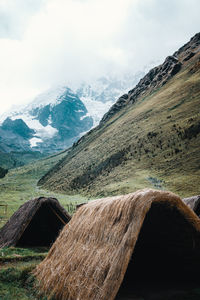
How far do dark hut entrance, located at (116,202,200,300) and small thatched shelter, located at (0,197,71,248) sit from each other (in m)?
8.84

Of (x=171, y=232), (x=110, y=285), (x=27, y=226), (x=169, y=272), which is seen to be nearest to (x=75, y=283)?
(x=110, y=285)

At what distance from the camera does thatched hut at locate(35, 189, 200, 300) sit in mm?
6227

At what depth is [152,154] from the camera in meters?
63.0

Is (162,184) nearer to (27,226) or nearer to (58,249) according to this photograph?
(27,226)

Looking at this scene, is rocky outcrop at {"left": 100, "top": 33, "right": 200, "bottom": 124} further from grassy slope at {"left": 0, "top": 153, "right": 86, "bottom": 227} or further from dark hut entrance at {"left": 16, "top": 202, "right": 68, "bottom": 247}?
dark hut entrance at {"left": 16, "top": 202, "right": 68, "bottom": 247}

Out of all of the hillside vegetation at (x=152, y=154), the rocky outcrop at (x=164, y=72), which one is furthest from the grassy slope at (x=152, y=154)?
the rocky outcrop at (x=164, y=72)

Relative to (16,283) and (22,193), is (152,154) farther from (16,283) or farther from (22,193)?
(16,283)

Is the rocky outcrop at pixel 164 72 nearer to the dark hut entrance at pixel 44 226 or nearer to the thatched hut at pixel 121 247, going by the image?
the dark hut entrance at pixel 44 226

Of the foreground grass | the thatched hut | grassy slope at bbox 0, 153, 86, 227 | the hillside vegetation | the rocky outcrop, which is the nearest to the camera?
the thatched hut

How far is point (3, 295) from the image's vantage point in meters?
7.50

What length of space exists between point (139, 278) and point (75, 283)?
3.51 meters

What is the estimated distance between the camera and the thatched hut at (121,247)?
6.23 m

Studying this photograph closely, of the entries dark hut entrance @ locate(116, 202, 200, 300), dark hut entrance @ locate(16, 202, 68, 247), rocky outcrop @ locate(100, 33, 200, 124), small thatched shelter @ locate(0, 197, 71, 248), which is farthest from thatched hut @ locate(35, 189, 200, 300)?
rocky outcrop @ locate(100, 33, 200, 124)

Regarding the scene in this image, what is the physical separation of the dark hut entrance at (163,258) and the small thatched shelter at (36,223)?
8.84 m
